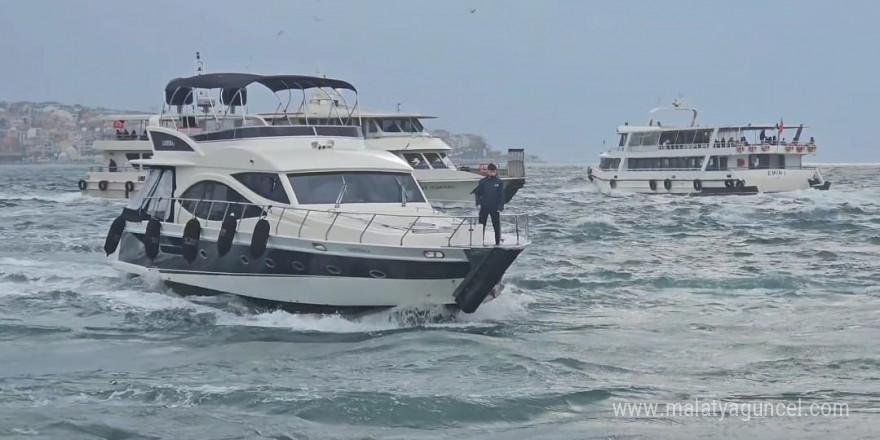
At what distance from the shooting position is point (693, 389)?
43.1 ft

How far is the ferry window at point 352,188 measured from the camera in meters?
17.9

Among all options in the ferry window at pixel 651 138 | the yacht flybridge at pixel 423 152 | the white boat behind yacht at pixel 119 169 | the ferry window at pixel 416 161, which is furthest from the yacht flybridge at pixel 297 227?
the ferry window at pixel 651 138

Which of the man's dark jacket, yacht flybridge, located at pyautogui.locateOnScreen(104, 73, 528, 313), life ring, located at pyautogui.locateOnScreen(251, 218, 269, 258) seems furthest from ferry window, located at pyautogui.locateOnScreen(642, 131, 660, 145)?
life ring, located at pyautogui.locateOnScreen(251, 218, 269, 258)

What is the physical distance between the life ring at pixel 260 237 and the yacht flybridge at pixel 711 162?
149ft

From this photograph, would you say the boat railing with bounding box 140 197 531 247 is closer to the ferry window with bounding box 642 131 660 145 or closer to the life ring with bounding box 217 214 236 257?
the life ring with bounding box 217 214 236 257

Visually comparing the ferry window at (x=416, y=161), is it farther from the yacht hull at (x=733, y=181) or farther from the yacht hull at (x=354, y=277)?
the yacht hull at (x=354, y=277)

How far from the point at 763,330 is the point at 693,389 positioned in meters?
4.29

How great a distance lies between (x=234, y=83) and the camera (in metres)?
21.5

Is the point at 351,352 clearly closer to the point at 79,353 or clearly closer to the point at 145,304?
the point at 79,353

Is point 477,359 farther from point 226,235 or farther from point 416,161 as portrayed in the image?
point 416,161

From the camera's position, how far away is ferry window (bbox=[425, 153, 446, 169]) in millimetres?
53281

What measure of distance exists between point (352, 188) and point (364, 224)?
1.41 metres

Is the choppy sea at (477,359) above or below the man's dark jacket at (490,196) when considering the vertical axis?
below

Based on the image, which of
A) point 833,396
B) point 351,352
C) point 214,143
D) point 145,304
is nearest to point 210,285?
point 145,304
